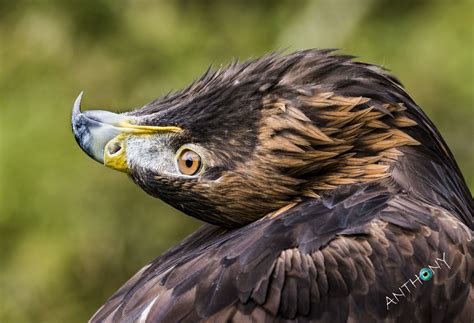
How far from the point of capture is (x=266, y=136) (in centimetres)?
377

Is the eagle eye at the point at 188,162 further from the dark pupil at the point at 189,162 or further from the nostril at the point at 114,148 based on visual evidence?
the nostril at the point at 114,148

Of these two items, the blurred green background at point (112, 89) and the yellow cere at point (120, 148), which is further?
the blurred green background at point (112, 89)

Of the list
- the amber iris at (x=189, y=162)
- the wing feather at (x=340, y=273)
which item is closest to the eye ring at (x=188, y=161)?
the amber iris at (x=189, y=162)

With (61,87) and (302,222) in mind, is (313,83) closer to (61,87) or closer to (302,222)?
(302,222)

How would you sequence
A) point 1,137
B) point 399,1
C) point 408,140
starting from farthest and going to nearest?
point 399,1, point 1,137, point 408,140

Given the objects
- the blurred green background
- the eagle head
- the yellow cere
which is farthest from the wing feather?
the blurred green background

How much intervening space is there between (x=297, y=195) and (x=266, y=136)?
0.76 feet

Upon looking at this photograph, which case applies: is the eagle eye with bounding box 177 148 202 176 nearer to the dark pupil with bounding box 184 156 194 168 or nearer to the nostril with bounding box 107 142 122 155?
the dark pupil with bounding box 184 156 194 168

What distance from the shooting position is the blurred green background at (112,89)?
7.70m

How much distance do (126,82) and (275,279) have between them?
4.90 meters

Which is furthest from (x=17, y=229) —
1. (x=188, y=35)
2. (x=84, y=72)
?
(x=188, y=35)

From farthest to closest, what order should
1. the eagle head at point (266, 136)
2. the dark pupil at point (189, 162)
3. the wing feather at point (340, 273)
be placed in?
1. the dark pupil at point (189, 162)
2. the eagle head at point (266, 136)
3. the wing feather at point (340, 273)

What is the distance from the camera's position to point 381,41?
26.5 feet

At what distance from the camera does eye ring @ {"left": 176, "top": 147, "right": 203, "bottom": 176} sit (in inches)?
151
